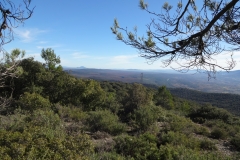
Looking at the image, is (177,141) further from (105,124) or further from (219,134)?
(219,134)

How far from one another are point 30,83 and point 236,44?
40.9 ft

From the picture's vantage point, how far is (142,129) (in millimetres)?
6898

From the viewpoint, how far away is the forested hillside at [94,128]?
139 inches

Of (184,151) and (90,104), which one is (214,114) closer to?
(90,104)

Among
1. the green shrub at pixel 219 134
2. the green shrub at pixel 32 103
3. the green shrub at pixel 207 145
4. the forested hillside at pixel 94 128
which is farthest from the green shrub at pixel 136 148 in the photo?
the green shrub at pixel 32 103

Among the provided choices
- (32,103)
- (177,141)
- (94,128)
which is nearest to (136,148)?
(177,141)

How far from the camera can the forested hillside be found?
353 cm

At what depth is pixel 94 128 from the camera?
680 centimetres

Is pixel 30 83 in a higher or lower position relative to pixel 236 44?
lower

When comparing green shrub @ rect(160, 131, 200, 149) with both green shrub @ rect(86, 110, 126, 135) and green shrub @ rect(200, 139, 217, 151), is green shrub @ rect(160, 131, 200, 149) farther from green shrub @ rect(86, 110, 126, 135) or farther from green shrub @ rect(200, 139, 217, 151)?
green shrub @ rect(86, 110, 126, 135)

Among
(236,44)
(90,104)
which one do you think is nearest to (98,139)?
(236,44)

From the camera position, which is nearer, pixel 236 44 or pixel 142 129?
pixel 236 44

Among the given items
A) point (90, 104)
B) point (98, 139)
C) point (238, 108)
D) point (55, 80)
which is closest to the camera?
point (98, 139)

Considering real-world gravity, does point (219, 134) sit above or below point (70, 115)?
below
